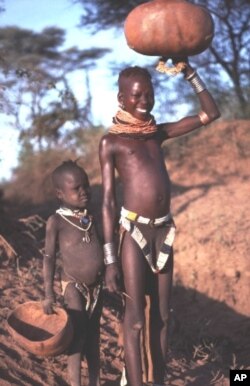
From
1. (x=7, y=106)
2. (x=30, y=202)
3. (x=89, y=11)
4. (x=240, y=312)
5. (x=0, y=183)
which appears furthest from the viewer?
(x=0, y=183)

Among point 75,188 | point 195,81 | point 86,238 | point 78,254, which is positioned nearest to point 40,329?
point 78,254

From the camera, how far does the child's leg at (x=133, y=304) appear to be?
3383mm

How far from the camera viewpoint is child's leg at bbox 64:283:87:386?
347 centimetres

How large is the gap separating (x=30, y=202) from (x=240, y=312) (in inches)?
261

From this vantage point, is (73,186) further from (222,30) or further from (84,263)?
(222,30)

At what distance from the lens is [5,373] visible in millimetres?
3768

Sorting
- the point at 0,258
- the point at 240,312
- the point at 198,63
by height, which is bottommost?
the point at 240,312

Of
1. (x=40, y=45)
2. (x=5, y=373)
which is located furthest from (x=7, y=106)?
(x=40, y=45)

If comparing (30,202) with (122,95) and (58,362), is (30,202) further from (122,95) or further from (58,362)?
(122,95)

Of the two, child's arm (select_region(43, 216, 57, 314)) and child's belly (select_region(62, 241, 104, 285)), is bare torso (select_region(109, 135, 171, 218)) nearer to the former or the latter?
child's belly (select_region(62, 241, 104, 285))

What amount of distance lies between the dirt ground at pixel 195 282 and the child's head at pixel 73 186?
1.17 m

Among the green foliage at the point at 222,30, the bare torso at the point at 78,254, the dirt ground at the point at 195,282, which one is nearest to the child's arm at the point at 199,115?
the bare torso at the point at 78,254

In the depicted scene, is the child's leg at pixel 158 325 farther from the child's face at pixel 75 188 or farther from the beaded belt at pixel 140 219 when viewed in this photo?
the child's face at pixel 75 188

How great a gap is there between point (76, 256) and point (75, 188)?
39 centimetres
